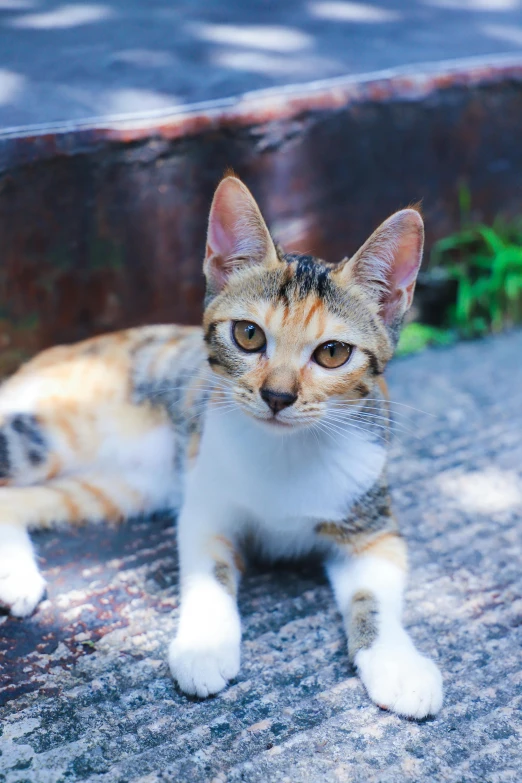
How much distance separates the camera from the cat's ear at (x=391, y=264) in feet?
6.42

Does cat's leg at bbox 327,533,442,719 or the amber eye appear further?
the amber eye

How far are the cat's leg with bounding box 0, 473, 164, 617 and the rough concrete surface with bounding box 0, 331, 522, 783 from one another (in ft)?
0.18

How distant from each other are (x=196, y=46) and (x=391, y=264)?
1.89 metres

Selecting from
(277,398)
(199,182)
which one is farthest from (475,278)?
(277,398)

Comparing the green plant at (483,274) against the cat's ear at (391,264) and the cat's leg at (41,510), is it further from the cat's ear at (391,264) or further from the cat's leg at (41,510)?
the cat's leg at (41,510)

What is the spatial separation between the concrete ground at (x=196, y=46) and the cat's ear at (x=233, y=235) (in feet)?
3.18

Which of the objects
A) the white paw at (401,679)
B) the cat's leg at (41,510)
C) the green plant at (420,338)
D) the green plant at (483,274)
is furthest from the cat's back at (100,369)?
the green plant at (483,274)

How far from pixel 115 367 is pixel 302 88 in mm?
1466

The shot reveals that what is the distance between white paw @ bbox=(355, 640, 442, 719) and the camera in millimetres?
1787

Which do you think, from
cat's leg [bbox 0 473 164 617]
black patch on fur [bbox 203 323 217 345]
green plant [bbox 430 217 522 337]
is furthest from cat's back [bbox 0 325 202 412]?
green plant [bbox 430 217 522 337]

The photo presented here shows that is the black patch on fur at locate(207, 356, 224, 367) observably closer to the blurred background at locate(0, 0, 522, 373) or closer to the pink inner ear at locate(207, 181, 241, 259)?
the pink inner ear at locate(207, 181, 241, 259)

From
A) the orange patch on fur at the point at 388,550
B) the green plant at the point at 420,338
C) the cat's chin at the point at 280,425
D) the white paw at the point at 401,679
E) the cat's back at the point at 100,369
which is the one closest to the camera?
the white paw at the point at 401,679

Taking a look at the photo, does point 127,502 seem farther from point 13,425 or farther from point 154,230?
point 154,230

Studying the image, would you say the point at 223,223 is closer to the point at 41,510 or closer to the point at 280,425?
the point at 280,425
